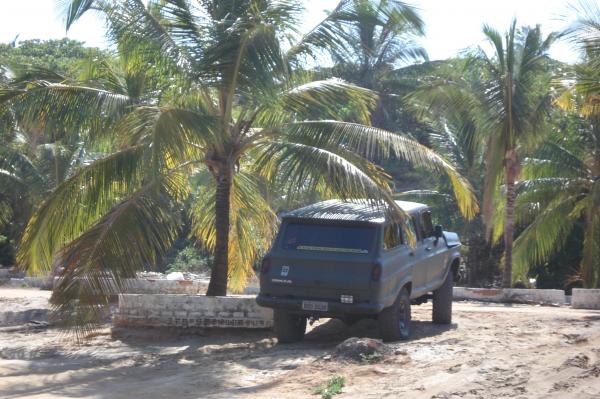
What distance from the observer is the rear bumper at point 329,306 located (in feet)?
36.9

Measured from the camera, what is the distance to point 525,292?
1898 centimetres

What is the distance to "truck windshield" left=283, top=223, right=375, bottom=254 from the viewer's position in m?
11.8

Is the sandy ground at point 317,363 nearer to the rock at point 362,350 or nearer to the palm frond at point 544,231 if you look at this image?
the rock at point 362,350

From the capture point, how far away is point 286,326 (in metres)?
12.2

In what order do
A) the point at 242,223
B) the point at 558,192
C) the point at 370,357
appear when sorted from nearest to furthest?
the point at 370,357 → the point at 242,223 → the point at 558,192

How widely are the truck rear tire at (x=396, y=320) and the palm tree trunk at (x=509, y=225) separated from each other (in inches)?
406

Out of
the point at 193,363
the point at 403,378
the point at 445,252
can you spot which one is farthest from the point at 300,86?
the point at 403,378

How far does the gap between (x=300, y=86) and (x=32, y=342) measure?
19.4ft

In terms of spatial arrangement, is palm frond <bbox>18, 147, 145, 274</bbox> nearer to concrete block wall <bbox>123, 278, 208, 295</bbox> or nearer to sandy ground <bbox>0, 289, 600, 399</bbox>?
sandy ground <bbox>0, 289, 600, 399</bbox>

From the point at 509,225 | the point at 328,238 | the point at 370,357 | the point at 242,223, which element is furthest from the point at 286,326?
the point at 509,225

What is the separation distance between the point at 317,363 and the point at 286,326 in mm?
2013

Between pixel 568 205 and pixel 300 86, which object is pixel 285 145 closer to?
pixel 300 86

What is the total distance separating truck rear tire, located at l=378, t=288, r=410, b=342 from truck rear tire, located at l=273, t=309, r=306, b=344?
4.14 feet

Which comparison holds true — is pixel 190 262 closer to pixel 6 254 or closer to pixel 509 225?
pixel 6 254
